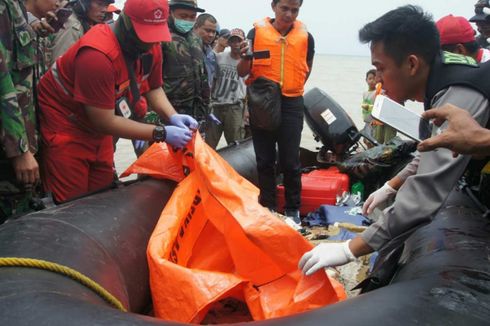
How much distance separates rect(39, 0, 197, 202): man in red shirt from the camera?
224 centimetres

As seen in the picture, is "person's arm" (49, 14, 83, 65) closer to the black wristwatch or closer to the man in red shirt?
the man in red shirt

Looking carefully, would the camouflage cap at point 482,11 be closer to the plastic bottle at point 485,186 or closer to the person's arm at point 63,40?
the plastic bottle at point 485,186

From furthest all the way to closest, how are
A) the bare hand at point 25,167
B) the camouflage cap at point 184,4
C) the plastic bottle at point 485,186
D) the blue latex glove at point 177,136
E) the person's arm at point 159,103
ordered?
1. the camouflage cap at point 184,4
2. the person's arm at point 159,103
3. the blue latex glove at point 177,136
4. the bare hand at point 25,167
5. the plastic bottle at point 485,186

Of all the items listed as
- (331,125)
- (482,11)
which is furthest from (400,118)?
(482,11)

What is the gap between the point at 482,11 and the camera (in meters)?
4.16

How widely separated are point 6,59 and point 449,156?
68.7 inches

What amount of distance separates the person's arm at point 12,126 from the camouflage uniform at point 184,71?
1626 mm

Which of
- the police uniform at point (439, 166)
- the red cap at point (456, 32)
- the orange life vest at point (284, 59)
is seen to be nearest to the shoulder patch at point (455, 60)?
the police uniform at point (439, 166)

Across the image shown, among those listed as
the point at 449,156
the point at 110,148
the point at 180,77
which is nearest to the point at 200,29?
the point at 180,77

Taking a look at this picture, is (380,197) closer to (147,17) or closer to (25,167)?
(147,17)

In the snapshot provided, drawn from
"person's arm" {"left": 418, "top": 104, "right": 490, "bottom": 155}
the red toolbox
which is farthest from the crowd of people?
the red toolbox

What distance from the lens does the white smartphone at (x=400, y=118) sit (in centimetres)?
186

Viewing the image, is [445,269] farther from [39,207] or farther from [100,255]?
[39,207]

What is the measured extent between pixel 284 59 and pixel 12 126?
6.93ft
